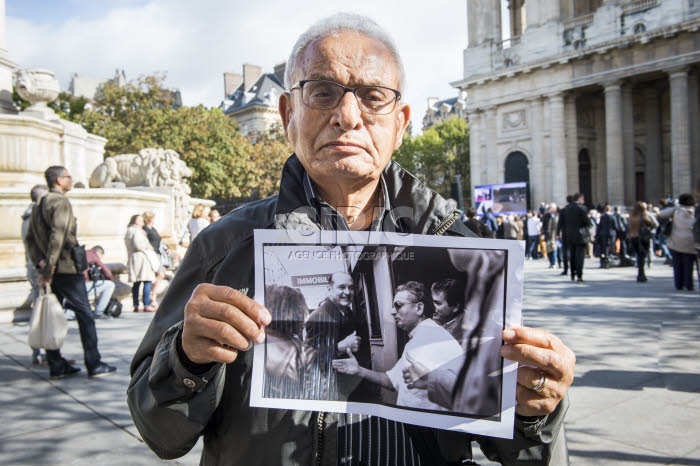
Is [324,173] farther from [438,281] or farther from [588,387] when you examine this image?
[588,387]

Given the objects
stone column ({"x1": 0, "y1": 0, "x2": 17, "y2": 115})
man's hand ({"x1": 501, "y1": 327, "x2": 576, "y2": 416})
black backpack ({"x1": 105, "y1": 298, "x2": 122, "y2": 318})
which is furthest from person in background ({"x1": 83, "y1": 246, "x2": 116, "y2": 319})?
man's hand ({"x1": 501, "y1": 327, "x2": 576, "y2": 416})

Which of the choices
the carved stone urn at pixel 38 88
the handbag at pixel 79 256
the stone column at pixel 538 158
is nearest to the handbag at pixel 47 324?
the handbag at pixel 79 256

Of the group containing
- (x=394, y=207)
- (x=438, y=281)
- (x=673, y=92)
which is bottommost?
(x=438, y=281)

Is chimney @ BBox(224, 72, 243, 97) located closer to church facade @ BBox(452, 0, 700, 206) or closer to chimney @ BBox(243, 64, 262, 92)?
chimney @ BBox(243, 64, 262, 92)

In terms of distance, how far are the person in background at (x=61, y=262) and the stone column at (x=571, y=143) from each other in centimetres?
3686

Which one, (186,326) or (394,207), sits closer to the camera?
(186,326)

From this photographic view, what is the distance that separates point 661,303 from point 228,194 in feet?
115

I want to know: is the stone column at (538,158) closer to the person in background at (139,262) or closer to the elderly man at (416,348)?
the person in background at (139,262)

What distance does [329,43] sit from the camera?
167 cm

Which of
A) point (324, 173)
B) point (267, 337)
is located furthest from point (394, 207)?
point (267, 337)

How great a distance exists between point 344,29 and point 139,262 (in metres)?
8.69

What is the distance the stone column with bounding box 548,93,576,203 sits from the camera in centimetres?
3812

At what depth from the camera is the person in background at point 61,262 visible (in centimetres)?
554

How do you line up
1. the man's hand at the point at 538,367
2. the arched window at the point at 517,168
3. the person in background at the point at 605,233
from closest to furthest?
the man's hand at the point at 538,367 < the person in background at the point at 605,233 < the arched window at the point at 517,168
